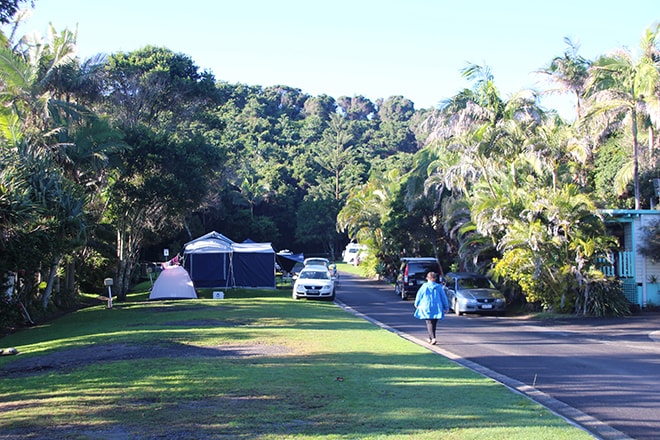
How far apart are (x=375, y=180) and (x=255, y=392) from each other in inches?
1660

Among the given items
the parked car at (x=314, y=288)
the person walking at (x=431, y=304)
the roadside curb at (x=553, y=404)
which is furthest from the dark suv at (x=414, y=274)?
the roadside curb at (x=553, y=404)

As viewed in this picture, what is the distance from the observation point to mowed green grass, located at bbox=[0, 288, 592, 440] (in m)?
6.81

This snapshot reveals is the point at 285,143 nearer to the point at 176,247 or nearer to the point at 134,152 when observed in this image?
the point at 176,247

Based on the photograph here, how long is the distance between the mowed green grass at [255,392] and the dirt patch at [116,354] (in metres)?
0.02

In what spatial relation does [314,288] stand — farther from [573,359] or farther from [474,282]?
[573,359]

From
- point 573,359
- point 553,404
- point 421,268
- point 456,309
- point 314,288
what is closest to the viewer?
point 553,404

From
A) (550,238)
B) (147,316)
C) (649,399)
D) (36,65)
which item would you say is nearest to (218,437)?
(649,399)

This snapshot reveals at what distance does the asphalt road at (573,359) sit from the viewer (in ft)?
26.3

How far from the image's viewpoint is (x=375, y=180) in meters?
50.2

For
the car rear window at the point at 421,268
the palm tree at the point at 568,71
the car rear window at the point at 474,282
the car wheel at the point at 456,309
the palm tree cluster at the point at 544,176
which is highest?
the palm tree at the point at 568,71

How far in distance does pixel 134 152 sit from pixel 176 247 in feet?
90.3

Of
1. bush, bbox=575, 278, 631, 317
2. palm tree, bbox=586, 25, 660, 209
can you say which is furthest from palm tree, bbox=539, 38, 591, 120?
bush, bbox=575, 278, 631, 317

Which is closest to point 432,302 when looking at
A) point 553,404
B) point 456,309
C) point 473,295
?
point 553,404

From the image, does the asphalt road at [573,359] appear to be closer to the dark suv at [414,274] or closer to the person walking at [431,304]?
the person walking at [431,304]
